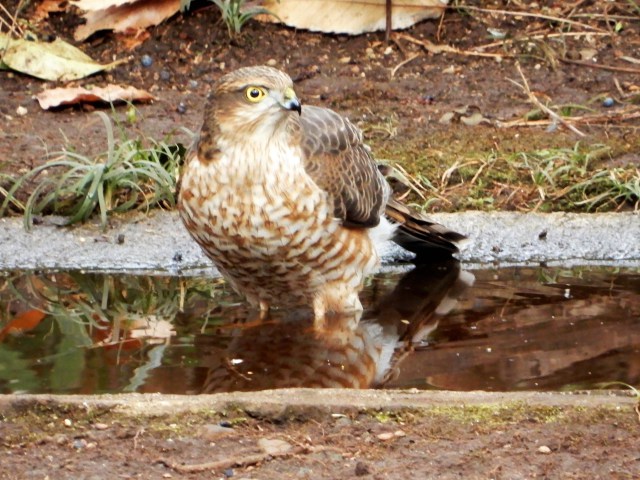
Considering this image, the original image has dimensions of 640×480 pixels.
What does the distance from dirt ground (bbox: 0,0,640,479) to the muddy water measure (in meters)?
0.84

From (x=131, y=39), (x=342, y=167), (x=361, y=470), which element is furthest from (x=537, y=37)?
(x=361, y=470)

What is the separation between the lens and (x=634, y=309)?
6.13 m

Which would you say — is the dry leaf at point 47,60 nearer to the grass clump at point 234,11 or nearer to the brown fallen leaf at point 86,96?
the brown fallen leaf at point 86,96

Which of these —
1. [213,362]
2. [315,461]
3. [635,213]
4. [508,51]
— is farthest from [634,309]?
[508,51]

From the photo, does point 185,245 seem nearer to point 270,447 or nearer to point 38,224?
point 38,224

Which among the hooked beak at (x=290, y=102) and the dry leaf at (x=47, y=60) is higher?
the hooked beak at (x=290, y=102)

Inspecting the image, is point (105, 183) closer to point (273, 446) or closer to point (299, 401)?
point (299, 401)

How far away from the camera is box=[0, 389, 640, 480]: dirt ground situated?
152 inches

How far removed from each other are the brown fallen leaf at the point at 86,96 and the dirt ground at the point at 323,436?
183 inches

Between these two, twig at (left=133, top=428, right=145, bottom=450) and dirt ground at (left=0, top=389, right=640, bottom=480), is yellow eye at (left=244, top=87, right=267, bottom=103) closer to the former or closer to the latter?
dirt ground at (left=0, top=389, right=640, bottom=480)

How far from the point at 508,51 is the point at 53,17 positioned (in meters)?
3.39

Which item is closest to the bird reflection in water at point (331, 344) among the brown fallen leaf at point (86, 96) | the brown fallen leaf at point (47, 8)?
the brown fallen leaf at point (86, 96)

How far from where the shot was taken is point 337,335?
5934 mm

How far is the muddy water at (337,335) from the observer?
5184mm
